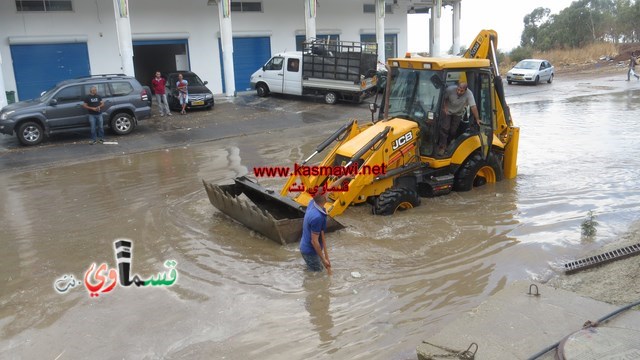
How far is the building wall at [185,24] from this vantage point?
65.5 ft

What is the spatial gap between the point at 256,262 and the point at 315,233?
4.06 feet

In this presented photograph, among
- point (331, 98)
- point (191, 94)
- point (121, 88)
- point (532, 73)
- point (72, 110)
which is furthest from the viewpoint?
point (532, 73)

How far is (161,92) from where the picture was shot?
19172 mm

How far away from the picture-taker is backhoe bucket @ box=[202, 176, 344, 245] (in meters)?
7.49

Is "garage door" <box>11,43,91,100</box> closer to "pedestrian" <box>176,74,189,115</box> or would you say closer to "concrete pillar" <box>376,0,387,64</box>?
"pedestrian" <box>176,74,189,115</box>

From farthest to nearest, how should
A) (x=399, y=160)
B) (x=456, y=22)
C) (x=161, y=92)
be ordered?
(x=456, y=22)
(x=161, y=92)
(x=399, y=160)

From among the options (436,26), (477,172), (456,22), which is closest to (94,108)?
(477,172)

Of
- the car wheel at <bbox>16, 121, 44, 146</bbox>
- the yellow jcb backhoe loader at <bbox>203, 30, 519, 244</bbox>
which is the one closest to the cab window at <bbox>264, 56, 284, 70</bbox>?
the car wheel at <bbox>16, 121, 44, 146</bbox>

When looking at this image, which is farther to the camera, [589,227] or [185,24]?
[185,24]

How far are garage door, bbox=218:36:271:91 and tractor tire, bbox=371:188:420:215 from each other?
58.4ft

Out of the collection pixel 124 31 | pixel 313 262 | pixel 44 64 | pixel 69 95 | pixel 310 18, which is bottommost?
pixel 313 262

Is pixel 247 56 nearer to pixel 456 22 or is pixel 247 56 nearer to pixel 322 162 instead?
pixel 456 22

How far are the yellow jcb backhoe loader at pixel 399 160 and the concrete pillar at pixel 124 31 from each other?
12.6 m

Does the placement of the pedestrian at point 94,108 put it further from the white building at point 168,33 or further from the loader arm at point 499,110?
the loader arm at point 499,110
